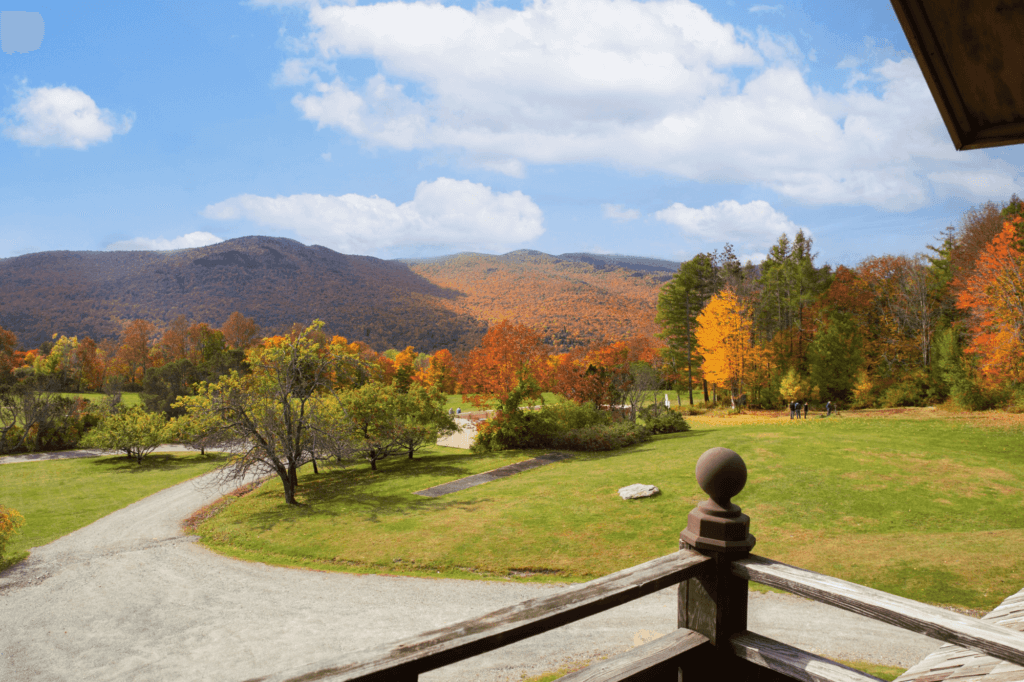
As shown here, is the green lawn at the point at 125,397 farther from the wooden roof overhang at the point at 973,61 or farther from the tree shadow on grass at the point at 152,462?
the wooden roof overhang at the point at 973,61

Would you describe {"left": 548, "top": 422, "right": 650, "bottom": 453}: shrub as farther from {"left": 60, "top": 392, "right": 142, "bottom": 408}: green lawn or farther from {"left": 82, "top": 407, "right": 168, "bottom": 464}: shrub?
{"left": 60, "top": 392, "right": 142, "bottom": 408}: green lawn

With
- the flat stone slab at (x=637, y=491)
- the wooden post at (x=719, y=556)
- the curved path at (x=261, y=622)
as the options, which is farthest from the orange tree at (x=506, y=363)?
the wooden post at (x=719, y=556)

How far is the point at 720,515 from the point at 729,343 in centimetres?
3131

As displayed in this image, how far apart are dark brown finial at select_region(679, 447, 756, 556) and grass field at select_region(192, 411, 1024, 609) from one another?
336 inches

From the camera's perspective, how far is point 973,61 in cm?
147

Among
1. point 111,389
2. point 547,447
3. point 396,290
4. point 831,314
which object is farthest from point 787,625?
point 396,290

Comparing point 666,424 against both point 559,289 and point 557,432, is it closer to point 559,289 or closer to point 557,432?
point 557,432

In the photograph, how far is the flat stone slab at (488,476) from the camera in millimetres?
17125

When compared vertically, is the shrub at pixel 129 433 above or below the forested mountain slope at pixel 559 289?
below

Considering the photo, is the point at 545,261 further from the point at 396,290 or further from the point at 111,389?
the point at 111,389

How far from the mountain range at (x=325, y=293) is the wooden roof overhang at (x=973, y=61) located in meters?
55.8

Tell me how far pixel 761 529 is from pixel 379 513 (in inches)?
386

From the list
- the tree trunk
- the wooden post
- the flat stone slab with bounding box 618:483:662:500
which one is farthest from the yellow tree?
the wooden post

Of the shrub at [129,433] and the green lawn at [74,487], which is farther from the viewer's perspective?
the shrub at [129,433]
